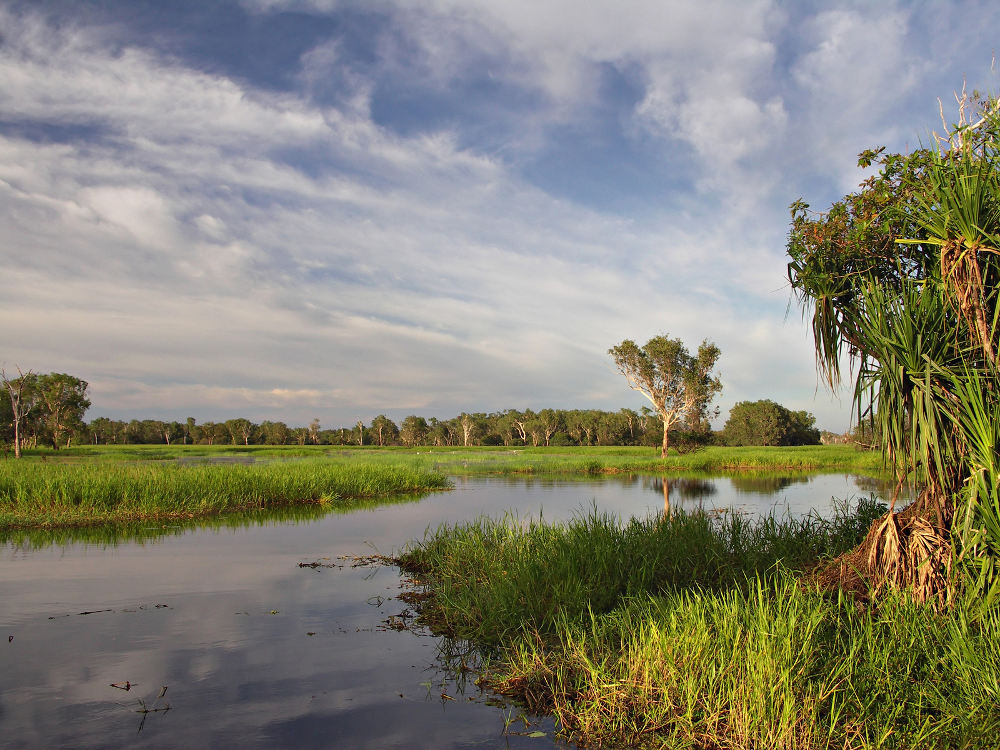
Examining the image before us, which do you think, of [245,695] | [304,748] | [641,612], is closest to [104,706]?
[245,695]

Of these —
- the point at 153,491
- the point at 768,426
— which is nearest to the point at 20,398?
the point at 153,491

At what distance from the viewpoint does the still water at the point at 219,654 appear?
19.1 ft

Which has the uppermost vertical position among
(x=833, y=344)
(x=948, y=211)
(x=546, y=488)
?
(x=948, y=211)

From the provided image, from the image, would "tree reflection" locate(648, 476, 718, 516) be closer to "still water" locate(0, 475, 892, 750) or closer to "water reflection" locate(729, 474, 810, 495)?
"water reflection" locate(729, 474, 810, 495)

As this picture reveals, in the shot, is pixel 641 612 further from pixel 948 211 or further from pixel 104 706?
pixel 104 706

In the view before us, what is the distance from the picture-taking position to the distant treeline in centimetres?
7175

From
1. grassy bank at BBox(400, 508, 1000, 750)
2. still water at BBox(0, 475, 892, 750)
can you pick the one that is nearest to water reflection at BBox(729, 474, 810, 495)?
still water at BBox(0, 475, 892, 750)

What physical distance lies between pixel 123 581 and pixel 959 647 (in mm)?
12932

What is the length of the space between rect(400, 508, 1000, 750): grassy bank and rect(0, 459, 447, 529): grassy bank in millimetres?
14997

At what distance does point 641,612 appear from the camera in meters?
6.58

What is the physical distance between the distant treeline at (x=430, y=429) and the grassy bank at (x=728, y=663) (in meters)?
62.3

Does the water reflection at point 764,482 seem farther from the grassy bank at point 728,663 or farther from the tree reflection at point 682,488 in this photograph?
the grassy bank at point 728,663

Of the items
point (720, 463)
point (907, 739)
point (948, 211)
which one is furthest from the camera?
point (720, 463)

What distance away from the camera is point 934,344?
6.36 meters
